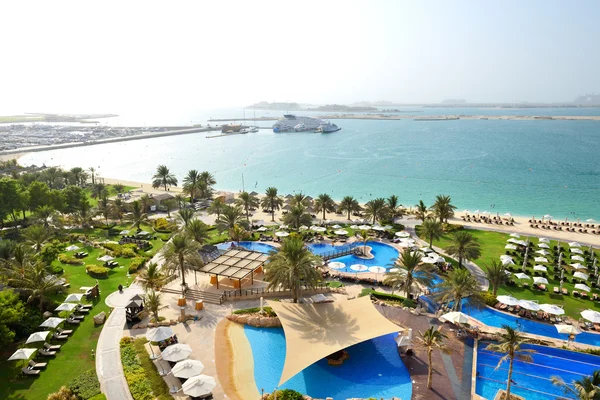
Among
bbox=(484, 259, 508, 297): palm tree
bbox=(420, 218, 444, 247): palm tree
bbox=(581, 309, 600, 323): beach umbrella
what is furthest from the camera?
bbox=(420, 218, 444, 247): palm tree

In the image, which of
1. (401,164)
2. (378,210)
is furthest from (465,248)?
(401,164)

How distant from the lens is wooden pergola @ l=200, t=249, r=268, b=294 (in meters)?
32.4

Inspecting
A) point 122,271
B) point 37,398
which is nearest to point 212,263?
point 122,271

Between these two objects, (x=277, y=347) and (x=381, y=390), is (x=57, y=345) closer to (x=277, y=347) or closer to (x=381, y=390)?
(x=277, y=347)

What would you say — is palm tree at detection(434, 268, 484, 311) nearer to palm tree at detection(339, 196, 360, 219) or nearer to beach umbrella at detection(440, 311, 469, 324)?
beach umbrella at detection(440, 311, 469, 324)

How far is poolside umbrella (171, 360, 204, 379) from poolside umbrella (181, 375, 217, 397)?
26.9 inches

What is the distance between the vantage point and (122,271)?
3706cm

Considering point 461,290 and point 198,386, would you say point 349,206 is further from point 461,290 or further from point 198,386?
point 198,386

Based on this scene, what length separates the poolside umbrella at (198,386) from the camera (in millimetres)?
18906

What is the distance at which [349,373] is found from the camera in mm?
22422

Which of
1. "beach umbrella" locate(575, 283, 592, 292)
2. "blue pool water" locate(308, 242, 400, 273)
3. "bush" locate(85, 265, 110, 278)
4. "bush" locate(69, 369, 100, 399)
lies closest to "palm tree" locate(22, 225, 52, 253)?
"bush" locate(85, 265, 110, 278)

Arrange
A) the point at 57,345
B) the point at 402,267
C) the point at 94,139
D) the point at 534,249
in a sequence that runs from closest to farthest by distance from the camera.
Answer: the point at 57,345 < the point at 402,267 < the point at 534,249 < the point at 94,139

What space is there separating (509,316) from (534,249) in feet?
56.0

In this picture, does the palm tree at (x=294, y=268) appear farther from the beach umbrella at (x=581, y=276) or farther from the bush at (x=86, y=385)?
the beach umbrella at (x=581, y=276)
